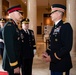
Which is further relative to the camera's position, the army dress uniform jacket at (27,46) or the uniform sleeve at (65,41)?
the army dress uniform jacket at (27,46)

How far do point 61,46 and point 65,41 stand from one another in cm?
12

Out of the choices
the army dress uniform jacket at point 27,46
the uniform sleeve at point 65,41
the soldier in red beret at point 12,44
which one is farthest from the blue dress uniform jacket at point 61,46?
the army dress uniform jacket at point 27,46

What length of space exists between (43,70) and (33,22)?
123 inches

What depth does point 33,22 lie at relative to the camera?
8.19m

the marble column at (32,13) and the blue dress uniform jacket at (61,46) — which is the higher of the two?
the marble column at (32,13)

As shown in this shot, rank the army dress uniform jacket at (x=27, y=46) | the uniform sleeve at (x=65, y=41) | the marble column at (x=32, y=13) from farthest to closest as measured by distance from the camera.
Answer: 1. the marble column at (x=32, y=13)
2. the army dress uniform jacket at (x=27, y=46)
3. the uniform sleeve at (x=65, y=41)

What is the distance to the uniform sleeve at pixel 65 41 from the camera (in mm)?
2275

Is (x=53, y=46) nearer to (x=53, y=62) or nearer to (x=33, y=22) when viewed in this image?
(x=53, y=62)

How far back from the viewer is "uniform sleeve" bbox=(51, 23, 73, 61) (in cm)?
228

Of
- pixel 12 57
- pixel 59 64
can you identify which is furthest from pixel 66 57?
pixel 12 57

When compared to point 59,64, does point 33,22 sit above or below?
above

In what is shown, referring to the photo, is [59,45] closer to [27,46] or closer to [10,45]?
[10,45]

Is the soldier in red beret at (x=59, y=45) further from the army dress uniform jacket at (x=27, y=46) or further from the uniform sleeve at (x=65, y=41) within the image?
the army dress uniform jacket at (x=27, y=46)

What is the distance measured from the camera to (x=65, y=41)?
229cm
